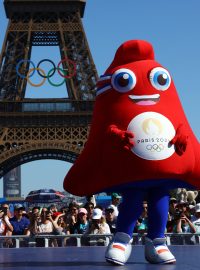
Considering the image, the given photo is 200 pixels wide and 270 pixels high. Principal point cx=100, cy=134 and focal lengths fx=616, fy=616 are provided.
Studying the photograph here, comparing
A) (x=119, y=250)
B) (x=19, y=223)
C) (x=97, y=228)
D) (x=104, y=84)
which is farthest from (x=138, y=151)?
(x=19, y=223)

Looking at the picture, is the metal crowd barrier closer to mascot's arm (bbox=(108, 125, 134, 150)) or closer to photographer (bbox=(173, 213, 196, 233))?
photographer (bbox=(173, 213, 196, 233))

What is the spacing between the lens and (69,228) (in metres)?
11.1

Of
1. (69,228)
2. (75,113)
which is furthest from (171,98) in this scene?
(75,113)

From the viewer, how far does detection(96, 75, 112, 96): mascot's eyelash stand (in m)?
6.74

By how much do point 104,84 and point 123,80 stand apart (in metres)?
0.29

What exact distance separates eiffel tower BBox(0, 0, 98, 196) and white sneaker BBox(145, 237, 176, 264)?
35.2 m

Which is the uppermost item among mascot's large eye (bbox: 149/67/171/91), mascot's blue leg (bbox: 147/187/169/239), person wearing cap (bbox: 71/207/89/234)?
mascot's large eye (bbox: 149/67/171/91)

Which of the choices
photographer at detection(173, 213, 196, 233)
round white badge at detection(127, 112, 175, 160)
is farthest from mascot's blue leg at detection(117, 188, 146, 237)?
photographer at detection(173, 213, 196, 233)

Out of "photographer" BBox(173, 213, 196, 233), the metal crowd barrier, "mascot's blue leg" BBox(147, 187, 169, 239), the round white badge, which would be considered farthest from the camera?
"photographer" BBox(173, 213, 196, 233)

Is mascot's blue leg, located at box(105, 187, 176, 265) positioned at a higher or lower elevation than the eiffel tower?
lower

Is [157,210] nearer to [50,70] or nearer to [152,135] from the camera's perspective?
[152,135]

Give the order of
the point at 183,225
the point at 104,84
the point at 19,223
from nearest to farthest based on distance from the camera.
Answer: the point at 104,84, the point at 183,225, the point at 19,223

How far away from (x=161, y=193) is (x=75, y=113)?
37365 mm

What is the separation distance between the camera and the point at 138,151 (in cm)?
629
